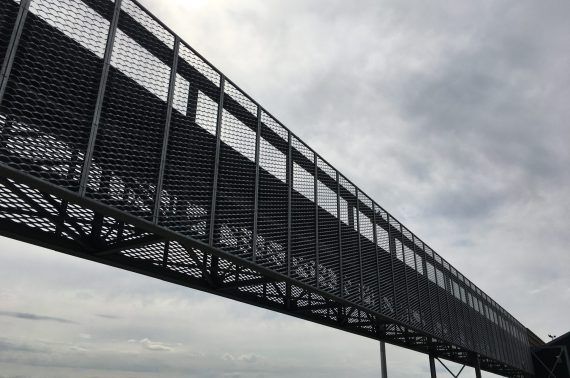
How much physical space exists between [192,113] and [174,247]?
10.5 ft

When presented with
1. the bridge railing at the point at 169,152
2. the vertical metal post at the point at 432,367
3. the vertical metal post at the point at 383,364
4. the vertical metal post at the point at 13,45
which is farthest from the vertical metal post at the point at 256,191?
the vertical metal post at the point at 432,367

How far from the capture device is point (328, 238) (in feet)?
45.3

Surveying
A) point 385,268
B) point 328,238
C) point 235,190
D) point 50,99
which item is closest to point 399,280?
point 385,268

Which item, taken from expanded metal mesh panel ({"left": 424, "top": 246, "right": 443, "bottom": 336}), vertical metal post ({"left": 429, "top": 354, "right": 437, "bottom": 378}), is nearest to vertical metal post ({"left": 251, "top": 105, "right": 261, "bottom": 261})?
expanded metal mesh panel ({"left": 424, "top": 246, "right": 443, "bottom": 336})

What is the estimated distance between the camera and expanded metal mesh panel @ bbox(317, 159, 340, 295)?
13.1 meters

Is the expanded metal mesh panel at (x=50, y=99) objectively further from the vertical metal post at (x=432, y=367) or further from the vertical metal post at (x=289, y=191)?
the vertical metal post at (x=432, y=367)

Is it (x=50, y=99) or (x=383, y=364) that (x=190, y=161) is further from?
(x=383, y=364)

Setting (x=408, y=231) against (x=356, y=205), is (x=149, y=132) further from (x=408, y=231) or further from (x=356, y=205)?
(x=408, y=231)

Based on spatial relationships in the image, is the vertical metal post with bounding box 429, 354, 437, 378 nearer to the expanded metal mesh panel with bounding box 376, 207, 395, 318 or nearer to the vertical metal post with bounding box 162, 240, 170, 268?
the expanded metal mesh panel with bounding box 376, 207, 395, 318

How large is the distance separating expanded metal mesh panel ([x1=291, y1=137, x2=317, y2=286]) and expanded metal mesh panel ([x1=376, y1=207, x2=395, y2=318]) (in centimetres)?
486

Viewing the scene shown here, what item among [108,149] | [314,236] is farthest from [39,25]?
[314,236]

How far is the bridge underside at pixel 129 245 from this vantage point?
290 inches

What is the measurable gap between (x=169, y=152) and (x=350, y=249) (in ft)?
27.4

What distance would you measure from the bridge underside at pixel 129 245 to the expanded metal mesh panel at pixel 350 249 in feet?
2.34
